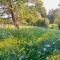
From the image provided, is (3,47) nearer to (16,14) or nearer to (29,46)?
(29,46)

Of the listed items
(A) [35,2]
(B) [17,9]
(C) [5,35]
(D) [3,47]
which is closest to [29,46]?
(D) [3,47]

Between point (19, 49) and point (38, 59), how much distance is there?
26 cm

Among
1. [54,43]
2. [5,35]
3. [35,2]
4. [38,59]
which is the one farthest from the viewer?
[35,2]

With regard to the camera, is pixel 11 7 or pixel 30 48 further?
pixel 11 7

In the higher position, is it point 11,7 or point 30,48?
point 30,48

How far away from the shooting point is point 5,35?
3.78 metres

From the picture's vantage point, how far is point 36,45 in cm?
322

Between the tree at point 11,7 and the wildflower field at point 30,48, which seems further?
the tree at point 11,7

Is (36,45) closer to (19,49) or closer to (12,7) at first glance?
(19,49)

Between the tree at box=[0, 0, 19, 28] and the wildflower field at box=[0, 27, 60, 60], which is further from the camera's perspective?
the tree at box=[0, 0, 19, 28]

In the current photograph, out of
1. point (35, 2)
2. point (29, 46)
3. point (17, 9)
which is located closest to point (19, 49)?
point (29, 46)

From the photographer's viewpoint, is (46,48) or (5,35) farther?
(5,35)

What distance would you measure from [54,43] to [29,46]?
35 centimetres

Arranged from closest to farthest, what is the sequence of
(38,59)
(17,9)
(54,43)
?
1. (38,59)
2. (54,43)
3. (17,9)
